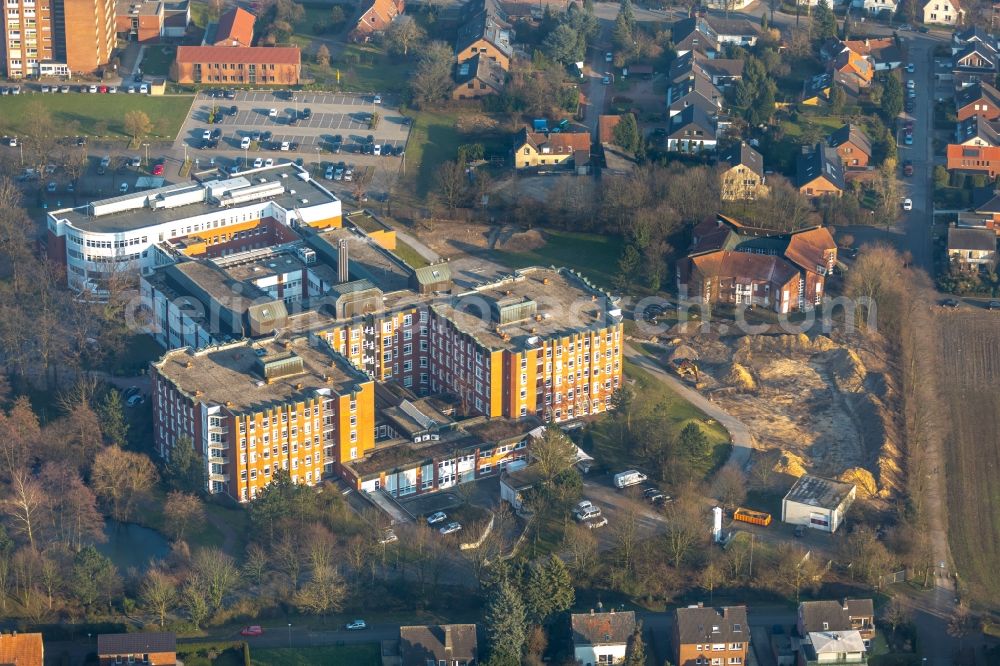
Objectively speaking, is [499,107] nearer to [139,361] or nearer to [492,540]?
[139,361]

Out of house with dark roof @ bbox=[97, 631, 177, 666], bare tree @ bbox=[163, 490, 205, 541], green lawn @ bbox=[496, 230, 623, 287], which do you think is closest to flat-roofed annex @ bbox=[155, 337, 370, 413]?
bare tree @ bbox=[163, 490, 205, 541]

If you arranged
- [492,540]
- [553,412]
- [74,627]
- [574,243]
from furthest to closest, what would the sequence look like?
[574,243] → [553,412] → [492,540] → [74,627]

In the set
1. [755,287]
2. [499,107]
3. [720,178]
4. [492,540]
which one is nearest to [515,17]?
[499,107]

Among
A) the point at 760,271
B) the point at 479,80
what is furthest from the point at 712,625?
the point at 479,80

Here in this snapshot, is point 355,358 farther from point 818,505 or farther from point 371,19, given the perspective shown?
point 371,19

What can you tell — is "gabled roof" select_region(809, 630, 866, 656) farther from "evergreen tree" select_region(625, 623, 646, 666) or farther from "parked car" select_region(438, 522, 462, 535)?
"parked car" select_region(438, 522, 462, 535)

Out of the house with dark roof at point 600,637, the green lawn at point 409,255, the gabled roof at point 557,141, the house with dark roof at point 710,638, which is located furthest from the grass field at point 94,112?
the house with dark roof at point 710,638
